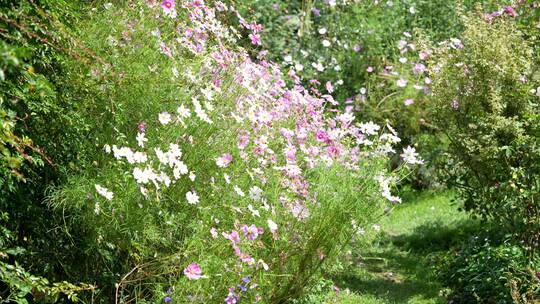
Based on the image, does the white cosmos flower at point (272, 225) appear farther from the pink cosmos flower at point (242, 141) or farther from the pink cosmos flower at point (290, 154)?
the pink cosmos flower at point (290, 154)

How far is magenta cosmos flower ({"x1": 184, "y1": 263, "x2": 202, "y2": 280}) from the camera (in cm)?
306

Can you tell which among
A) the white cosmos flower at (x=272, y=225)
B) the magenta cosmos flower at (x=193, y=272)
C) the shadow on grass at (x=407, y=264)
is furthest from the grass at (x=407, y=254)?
the magenta cosmos flower at (x=193, y=272)

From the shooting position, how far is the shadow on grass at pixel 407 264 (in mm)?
5691

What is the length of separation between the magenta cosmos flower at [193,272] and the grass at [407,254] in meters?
1.22

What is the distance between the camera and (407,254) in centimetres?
683

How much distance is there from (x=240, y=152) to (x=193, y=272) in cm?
77

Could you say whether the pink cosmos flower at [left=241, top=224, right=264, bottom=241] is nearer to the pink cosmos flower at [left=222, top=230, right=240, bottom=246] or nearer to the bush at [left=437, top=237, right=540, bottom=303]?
the pink cosmos flower at [left=222, top=230, right=240, bottom=246]

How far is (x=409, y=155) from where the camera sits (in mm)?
4039

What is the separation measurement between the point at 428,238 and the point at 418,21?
3512 mm

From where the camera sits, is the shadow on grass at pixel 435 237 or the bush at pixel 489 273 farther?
the shadow on grass at pixel 435 237

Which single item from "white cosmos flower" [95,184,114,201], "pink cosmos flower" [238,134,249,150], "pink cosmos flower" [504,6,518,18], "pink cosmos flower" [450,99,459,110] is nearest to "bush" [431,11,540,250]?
"pink cosmos flower" [450,99,459,110]

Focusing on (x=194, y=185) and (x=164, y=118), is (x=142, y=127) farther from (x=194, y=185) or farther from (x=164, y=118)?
(x=194, y=185)

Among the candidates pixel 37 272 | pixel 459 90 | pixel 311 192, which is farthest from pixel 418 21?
pixel 37 272

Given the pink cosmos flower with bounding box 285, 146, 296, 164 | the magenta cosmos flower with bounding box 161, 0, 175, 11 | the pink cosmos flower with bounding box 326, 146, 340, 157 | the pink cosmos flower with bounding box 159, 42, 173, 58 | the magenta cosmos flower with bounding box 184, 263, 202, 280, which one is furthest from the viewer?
the pink cosmos flower with bounding box 326, 146, 340, 157
